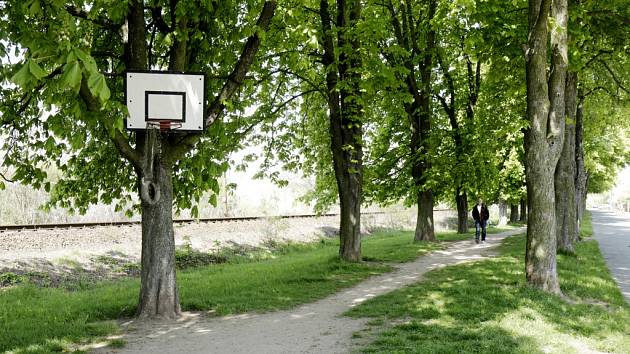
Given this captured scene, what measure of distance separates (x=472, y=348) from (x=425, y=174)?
1425 cm

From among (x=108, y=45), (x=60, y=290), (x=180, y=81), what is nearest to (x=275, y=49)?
(x=108, y=45)

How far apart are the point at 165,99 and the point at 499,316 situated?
645cm

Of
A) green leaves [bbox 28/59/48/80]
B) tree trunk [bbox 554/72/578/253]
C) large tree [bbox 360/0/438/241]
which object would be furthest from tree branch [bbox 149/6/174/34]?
tree trunk [bbox 554/72/578/253]

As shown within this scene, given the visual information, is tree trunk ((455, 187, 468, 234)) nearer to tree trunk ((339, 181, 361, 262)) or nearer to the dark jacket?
the dark jacket

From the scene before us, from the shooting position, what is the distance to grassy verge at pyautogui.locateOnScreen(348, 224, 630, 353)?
671cm

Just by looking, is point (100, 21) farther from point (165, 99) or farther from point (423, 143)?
point (423, 143)

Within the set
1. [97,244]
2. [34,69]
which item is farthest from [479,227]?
[34,69]

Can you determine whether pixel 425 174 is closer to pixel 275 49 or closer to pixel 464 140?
pixel 464 140

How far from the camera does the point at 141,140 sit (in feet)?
31.0

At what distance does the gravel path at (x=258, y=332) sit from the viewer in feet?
23.0

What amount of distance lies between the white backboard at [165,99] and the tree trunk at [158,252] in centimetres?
85

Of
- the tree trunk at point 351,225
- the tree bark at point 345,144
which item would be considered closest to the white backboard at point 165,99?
the tree bark at point 345,144

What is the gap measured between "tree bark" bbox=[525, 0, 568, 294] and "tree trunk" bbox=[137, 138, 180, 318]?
6.89 metres

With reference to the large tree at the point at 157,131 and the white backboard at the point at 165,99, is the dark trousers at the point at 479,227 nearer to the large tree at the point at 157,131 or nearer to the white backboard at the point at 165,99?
the large tree at the point at 157,131
